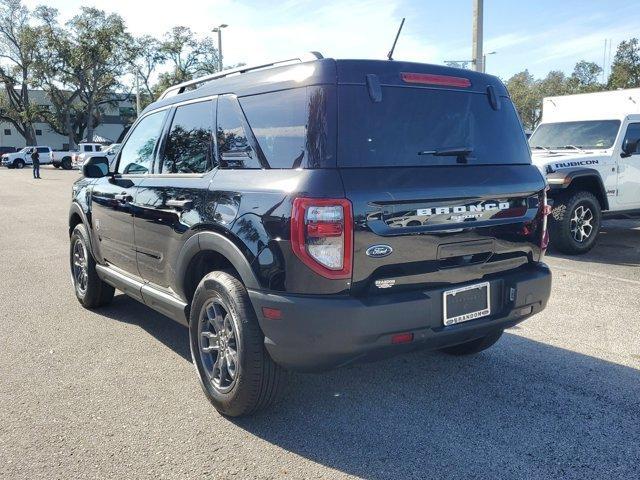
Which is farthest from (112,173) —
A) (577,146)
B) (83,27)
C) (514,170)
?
(83,27)

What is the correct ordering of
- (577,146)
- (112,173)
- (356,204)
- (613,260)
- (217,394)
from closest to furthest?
(356,204) → (217,394) → (112,173) → (613,260) → (577,146)

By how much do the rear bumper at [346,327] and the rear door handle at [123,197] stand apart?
190 centimetres

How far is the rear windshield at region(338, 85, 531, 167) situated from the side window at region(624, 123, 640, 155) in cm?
626

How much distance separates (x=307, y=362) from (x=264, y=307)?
1.18 feet

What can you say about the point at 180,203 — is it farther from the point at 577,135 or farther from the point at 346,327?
the point at 577,135

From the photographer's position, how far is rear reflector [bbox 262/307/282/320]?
2887 millimetres

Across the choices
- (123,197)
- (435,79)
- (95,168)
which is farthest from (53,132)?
(435,79)

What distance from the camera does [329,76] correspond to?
2.97m

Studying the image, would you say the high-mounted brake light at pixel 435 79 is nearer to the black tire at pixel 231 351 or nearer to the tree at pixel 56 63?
the black tire at pixel 231 351

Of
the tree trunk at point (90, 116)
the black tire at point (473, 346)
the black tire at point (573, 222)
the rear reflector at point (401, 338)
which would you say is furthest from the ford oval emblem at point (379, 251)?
the tree trunk at point (90, 116)

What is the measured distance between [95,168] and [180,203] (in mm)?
1642

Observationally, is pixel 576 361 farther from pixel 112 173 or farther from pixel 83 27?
pixel 83 27

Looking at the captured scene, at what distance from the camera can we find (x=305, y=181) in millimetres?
2824

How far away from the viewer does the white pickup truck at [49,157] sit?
43.7 m
